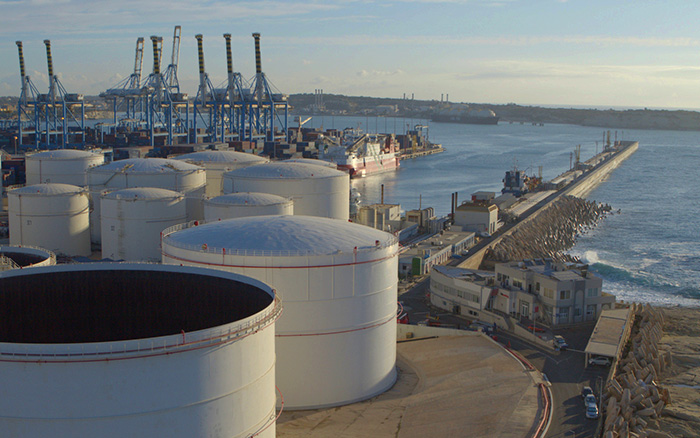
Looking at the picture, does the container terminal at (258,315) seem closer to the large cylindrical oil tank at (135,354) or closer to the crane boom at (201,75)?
the large cylindrical oil tank at (135,354)

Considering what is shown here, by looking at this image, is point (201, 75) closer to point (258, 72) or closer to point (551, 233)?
point (258, 72)

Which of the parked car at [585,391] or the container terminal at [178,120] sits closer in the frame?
the parked car at [585,391]

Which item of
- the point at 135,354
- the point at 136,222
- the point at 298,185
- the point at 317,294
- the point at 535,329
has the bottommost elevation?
the point at 535,329

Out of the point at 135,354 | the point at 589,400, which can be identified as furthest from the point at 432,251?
the point at 135,354

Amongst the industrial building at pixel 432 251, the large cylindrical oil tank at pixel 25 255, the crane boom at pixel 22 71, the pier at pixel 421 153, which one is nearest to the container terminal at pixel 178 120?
the crane boom at pixel 22 71

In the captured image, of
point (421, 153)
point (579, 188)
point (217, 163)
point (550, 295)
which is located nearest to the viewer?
point (550, 295)

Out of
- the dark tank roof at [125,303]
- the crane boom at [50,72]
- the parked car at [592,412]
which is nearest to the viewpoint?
the dark tank roof at [125,303]
